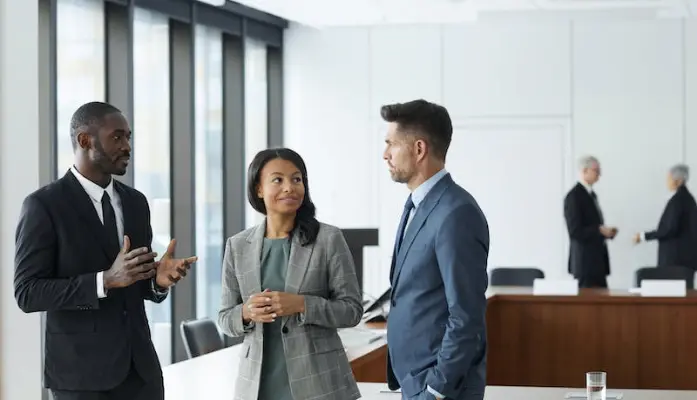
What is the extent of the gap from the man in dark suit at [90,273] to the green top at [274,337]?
0.30 m

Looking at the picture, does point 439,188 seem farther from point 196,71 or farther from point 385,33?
point 385,33

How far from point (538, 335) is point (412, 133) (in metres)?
5.07

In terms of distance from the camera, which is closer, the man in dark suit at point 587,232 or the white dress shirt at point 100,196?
the white dress shirt at point 100,196

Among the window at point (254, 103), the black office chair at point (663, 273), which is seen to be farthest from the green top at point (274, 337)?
the window at point (254, 103)

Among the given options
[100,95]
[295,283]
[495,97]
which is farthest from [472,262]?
[495,97]

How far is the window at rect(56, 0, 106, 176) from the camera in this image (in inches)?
302

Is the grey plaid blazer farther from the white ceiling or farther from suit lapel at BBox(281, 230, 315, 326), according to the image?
the white ceiling

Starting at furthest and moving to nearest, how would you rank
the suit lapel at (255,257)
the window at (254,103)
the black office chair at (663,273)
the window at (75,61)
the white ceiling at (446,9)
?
the window at (254,103) < the white ceiling at (446,9) < the black office chair at (663,273) < the window at (75,61) < the suit lapel at (255,257)

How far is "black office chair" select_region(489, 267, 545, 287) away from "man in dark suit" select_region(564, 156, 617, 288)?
716 mm

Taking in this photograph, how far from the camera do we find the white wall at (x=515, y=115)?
11.2 metres

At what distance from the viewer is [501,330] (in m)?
7.98

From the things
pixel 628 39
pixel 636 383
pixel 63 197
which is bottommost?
pixel 636 383

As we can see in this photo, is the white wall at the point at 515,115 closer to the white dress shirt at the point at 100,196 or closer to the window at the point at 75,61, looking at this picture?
the window at the point at 75,61

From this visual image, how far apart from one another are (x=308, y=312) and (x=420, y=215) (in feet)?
1.41
